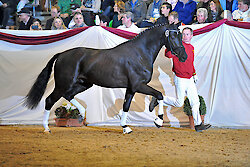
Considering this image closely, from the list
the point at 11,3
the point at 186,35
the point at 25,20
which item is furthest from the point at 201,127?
the point at 11,3

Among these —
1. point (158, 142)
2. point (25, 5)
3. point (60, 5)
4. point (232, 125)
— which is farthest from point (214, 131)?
point (25, 5)

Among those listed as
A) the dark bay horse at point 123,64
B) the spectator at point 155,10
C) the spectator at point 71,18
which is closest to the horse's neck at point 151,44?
the dark bay horse at point 123,64

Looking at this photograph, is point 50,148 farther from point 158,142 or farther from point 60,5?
point 60,5

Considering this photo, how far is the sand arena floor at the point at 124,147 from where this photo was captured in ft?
13.6

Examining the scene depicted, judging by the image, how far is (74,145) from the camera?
5250mm

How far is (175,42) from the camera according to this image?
243 inches

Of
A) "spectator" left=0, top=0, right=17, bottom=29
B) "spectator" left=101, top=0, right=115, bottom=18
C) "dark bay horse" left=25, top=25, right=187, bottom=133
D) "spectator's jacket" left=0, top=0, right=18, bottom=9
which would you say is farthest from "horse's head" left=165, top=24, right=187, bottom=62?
"spectator's jacket" left=0, top=0, right=18, bottom=9

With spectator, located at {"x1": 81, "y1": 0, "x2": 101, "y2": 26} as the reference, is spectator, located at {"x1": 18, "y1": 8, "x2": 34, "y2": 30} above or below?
below

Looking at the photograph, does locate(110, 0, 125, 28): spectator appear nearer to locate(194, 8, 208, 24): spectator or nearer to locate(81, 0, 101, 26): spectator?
locate(81, 0, 101, 26): spectator

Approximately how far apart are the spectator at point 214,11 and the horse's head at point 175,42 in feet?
7.86

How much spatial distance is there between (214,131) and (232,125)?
67cm

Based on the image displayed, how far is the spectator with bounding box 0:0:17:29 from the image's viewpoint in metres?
→ 11.6

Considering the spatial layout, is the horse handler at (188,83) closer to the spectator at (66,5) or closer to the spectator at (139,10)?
the spectator at (139,10)

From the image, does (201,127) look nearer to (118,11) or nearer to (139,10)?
(139,10)
